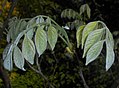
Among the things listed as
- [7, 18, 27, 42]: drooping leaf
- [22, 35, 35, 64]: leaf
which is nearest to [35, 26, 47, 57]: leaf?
[22, 35, 35, 64]: leaf

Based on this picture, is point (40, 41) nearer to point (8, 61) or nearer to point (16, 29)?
point (8, 61)

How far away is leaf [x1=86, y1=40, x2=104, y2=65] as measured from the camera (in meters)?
0.59

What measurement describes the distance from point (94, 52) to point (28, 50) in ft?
0.43

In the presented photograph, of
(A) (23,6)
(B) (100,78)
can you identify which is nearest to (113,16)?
(B) (100,78)

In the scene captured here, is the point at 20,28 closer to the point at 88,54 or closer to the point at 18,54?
the point at 18,54

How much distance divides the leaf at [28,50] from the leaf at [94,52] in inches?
4.4

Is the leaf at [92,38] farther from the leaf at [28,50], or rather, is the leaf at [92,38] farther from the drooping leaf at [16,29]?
the drooping leaf at [16,29]

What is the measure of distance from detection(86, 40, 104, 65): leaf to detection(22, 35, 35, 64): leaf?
11 cm

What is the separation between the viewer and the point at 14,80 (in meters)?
3.47

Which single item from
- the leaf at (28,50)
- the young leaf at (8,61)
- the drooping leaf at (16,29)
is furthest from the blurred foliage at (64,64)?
the leaf at (28,50)

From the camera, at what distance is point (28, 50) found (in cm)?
64

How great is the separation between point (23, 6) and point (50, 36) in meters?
3.64

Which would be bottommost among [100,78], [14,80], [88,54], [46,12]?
[100,78]

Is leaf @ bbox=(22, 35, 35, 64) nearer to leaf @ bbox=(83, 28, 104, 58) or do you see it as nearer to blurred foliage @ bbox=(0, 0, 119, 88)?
leaf @ bbox=(83, 28, 104, 58)
